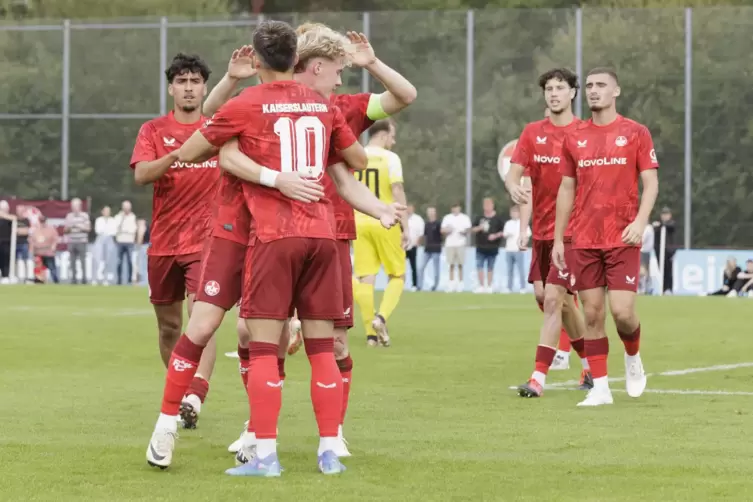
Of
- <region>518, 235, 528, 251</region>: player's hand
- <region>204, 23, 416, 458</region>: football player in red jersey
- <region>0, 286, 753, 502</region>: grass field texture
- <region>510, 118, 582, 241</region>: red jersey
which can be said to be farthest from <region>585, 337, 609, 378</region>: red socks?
<region>204, 23, 416, 458</region>: football player in red jersey

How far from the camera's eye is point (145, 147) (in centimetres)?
961

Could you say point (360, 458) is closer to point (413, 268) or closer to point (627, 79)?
point (413, 268)

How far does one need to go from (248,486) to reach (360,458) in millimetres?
1033

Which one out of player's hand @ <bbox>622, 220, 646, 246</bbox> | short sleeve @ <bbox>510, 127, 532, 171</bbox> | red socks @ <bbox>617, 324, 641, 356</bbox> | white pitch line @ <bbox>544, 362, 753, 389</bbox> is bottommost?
white pitch line @ <bbox>544, 362, 753, 389</bbox>

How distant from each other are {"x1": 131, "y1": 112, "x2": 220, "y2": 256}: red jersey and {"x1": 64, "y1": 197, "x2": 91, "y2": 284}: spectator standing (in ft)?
90.8

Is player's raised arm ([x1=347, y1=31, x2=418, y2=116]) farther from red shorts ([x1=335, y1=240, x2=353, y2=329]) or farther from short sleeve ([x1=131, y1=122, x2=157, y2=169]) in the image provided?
short sleeve ([x1=131, y1=122, x2=157, y2=169])

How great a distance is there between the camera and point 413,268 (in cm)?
3428

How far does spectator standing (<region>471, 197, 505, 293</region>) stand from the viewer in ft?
113

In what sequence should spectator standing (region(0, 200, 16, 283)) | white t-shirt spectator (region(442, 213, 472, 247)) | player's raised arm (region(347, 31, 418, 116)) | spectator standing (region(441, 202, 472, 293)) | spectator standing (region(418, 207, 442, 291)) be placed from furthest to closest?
spectator standing (region(0, 200, 16, 283)) → white t-shirt spectator (region(442, 213, 472, 247)) → spectator standing (region(418, 207, 442, 291)) → spectator standing (region(441, 202, 472, 293)) → player's raised arm (region(347, 31, 418, 116))

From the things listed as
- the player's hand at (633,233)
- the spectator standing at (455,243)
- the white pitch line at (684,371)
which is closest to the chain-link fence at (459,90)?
the spectator standing at (455,243)

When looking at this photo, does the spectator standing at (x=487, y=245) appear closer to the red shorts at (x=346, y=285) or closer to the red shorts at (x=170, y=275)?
the red shorts at (x=170, y=275)

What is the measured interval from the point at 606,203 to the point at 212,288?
4049mm

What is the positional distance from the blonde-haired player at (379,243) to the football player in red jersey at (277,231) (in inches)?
333

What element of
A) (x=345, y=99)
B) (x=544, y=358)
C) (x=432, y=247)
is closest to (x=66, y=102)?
(x=432, y=247)
